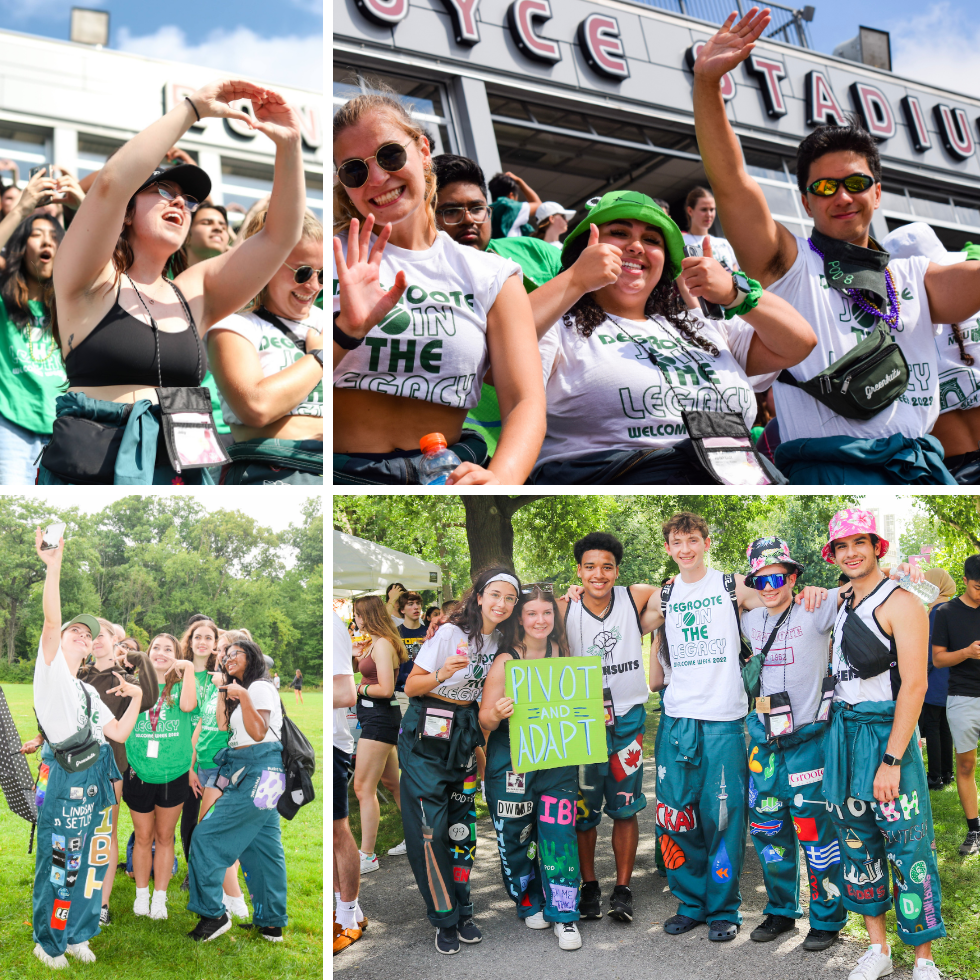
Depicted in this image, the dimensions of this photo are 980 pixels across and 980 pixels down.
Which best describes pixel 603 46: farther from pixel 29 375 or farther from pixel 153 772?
pixel 153 772

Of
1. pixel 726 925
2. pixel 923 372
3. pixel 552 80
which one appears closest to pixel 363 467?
pixel 726 925

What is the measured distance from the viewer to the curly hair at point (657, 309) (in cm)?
262

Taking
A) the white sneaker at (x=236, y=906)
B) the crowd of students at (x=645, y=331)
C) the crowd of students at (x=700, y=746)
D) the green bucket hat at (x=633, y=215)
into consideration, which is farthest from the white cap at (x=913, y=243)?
the white sneaker at (x=236, y=906)

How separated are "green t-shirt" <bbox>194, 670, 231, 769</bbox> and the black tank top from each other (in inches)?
28.5

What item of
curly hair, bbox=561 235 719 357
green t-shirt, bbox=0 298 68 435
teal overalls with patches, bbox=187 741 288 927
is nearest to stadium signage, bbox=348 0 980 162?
green t-shirt, bbox=0 298 68 435

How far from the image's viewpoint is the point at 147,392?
85.0 inches

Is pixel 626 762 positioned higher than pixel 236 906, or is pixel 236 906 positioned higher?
pixel 626 762

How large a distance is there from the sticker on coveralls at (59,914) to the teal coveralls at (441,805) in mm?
741

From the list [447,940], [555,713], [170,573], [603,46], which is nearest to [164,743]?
[170,573]

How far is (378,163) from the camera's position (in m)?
2.30

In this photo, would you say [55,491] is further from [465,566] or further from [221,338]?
[465,566]

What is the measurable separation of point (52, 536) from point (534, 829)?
4.23ft

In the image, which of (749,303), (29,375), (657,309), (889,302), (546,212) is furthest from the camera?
(546,212)

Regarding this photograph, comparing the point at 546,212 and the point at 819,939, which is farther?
the point at 546,212
